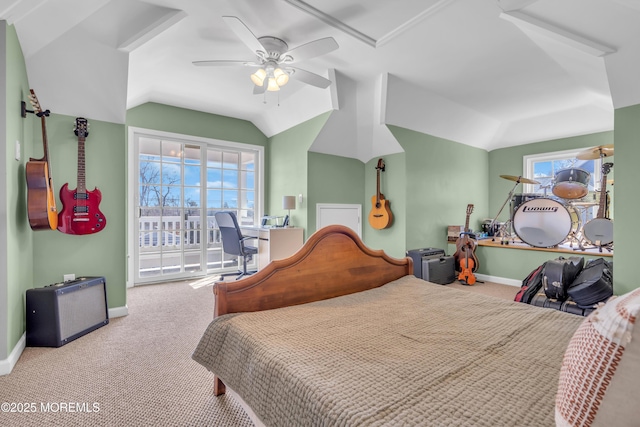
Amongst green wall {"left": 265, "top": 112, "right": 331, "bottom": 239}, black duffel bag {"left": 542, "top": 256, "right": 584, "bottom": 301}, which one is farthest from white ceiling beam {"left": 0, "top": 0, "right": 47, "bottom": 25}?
black duffel bag {"left": 542, "top": 256, "right": 584, "bottom": 301}

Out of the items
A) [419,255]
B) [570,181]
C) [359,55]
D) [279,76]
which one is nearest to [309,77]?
[279,76]

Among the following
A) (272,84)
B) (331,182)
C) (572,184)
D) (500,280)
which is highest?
(272,84)

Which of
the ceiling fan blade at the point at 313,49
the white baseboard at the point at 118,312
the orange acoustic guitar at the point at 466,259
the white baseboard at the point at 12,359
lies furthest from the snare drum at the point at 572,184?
the white baseboard at the point at 12,359

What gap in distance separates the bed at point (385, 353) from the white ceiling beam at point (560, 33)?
2.14 m

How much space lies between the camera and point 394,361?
103 cm

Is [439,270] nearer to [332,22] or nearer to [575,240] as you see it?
[575,240]

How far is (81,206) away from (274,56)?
2.12 m

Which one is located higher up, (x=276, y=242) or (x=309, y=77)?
(x=309, y=77)

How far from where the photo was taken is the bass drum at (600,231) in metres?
3.37

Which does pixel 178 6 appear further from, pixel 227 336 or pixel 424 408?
pixel 424 408

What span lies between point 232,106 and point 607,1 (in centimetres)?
396

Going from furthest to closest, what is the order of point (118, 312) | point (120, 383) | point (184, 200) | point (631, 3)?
point (184, 200) → point (118, 312) → point (631, 3) → point (120, 383)

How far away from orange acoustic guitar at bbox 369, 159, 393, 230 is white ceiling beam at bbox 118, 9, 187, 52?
3.08m

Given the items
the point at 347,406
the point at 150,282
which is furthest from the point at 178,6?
the point at 150,282
